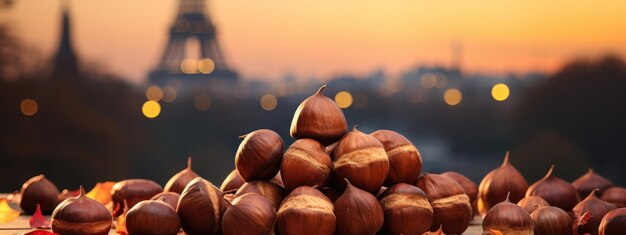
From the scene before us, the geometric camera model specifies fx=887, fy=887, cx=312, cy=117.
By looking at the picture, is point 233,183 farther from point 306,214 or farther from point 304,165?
point 306,214

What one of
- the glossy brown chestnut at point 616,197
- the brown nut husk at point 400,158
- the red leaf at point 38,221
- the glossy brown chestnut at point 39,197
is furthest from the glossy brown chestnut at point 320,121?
the glossy brown chestnut at point 39,197

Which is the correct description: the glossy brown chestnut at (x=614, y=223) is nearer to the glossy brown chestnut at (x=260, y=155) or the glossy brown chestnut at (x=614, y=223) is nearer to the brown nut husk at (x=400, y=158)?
the brown nut husk at (x=400, y=158)

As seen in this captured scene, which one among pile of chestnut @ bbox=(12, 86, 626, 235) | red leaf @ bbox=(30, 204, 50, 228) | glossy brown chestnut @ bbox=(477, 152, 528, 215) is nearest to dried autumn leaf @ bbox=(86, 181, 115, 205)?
red leaf @ bbox=(30, 204, 50, 228)

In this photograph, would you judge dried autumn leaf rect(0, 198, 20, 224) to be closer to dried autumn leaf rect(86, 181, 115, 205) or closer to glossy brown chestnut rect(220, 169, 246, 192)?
dried autumn leaf rect(86, 181, 115, 205)

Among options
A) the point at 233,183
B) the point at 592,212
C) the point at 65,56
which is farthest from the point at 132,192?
the point at 65,56

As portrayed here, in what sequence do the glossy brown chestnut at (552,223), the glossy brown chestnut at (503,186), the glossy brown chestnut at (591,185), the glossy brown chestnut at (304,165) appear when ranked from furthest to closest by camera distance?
the glossy brown chestnut at (591,185), the glossy brown chestnut at (503,186), the glossy brown chestnut at (552,223), the glossy brown chestnut at (304,165)

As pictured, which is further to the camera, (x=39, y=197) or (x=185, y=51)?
(x=185, y=51)
